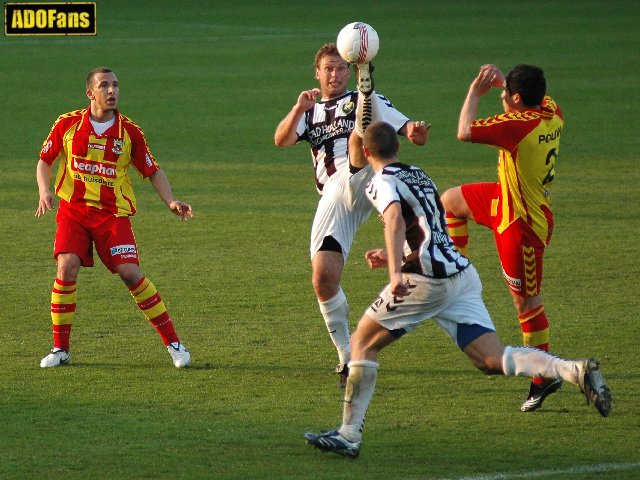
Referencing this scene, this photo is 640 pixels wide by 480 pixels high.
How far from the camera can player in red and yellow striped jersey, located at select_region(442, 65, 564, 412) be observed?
8453 millimetres

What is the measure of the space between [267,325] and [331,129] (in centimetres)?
217

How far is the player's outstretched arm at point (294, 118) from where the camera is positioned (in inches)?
346

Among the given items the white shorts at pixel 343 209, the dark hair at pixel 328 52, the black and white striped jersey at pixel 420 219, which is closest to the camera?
the black and white striped jersey at pixel 420 219

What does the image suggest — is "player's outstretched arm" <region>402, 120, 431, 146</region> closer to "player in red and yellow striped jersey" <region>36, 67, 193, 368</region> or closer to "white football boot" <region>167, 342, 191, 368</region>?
"player in red and yellow striped jersey" <region>36, 67, 193, 368</region>

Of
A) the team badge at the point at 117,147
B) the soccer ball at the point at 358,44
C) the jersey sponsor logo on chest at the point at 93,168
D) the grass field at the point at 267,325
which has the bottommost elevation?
the grass field at the point at 267,325

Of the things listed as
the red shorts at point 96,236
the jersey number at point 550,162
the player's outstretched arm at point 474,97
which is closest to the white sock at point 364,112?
the player's outstretched arm at point 474,97

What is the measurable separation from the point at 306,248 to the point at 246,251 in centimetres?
64

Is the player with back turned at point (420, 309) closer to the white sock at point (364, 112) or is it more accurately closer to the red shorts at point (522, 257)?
the white sock at point (364, 112)

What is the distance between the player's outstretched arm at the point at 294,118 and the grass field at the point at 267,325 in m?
1.63

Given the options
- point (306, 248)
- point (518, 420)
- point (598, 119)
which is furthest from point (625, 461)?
point (598, 119)

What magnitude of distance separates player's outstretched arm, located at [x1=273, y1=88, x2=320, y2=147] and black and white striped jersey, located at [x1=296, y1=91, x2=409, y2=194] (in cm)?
8

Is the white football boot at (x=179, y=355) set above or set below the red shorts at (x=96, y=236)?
below

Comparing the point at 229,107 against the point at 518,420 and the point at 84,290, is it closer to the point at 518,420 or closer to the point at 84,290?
the point at 84,290

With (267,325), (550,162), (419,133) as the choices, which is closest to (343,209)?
(419,133)
